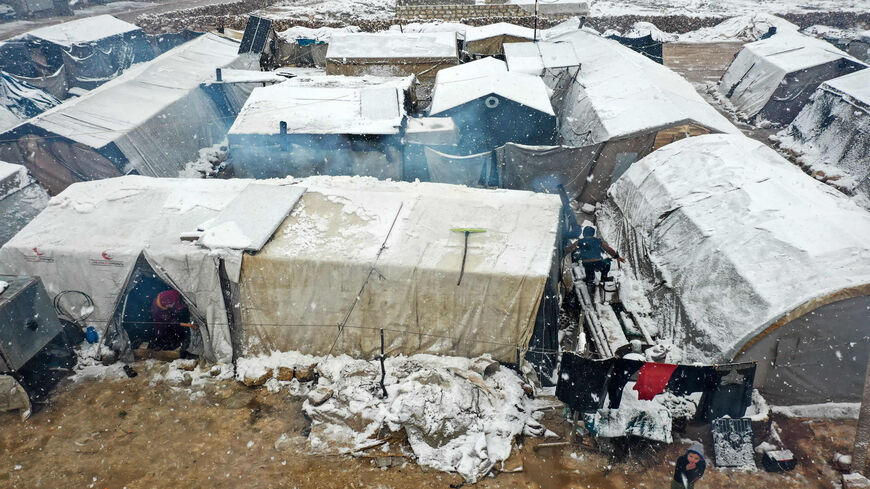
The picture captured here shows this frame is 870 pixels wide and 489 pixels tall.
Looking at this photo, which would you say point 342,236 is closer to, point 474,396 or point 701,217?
point 474,396

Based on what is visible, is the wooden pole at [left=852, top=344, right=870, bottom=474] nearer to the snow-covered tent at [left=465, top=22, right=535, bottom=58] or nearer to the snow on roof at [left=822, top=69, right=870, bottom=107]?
the snow on roof at [left=822, top=69, right=870, bottom=107]

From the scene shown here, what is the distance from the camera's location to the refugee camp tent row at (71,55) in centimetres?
1828

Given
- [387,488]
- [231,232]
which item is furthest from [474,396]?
[231,232]

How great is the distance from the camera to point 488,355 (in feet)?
24.5

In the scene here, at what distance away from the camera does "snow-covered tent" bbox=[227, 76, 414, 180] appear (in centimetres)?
1142

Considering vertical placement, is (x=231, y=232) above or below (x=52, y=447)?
above

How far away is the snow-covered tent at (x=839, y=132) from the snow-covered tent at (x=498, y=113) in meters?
8.07

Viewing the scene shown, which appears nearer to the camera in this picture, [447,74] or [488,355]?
[488,355]

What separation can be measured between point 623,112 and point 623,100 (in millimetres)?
1023

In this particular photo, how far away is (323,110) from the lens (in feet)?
40.2

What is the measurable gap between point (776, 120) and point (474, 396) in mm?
17431

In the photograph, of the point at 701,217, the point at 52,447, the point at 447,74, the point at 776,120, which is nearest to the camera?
the point at 52,447

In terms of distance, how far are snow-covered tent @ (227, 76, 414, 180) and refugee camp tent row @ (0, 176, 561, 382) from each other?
3699 millimetres

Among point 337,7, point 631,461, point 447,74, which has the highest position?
point 337,7
